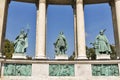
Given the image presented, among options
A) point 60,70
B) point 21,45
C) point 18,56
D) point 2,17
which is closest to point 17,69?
point 18,56

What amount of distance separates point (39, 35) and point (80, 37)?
518 centimetres

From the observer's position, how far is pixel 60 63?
105ft

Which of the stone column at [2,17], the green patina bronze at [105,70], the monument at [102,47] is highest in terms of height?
the stone column at [2,17]

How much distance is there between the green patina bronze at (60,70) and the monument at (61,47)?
1614 millimetres

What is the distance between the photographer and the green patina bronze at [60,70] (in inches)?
1251

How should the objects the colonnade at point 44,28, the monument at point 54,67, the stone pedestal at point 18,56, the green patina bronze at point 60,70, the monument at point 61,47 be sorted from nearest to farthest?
the monument at point 54,67, the green patina bronze at point 60,70, the stone pedestal at point 18,56, the colonnade at point 44,28, the monument at point 61,47

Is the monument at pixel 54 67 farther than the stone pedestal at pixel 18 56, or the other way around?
the stone pedestal at pixel 18 56

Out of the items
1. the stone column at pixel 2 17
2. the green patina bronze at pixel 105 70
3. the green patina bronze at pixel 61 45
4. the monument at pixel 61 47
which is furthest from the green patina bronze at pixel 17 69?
the green patina bronze at pixel 105 70

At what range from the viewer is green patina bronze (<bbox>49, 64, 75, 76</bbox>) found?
104ft

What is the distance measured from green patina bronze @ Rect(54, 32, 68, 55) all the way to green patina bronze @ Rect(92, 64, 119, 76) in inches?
181

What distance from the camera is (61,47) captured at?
3434cm

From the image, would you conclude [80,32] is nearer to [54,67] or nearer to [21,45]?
[54,67]

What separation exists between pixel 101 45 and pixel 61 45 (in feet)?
16.9

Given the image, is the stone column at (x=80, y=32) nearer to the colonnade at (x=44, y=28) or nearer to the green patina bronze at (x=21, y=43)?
the colonnade at (x=44, y=28)
